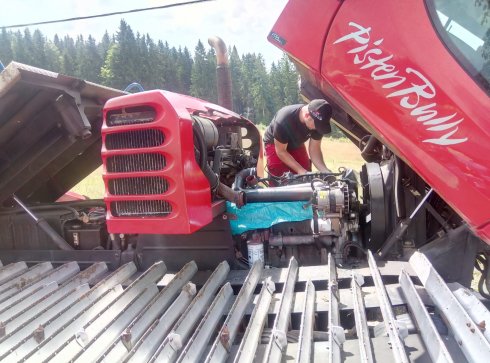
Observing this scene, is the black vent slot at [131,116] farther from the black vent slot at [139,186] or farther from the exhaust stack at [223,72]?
the exhaust stack at [223,72]

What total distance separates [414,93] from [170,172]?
1.38 metres

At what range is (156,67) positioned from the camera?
207 ft

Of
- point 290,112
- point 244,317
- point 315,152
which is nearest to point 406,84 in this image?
point 244,317

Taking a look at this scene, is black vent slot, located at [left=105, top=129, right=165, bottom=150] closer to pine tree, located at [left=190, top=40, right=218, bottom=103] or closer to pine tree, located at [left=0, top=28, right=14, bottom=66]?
pine tree, located at [left=190, top=40, right=218, bottom=103]

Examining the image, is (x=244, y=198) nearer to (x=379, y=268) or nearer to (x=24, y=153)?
(x=379, y=268)

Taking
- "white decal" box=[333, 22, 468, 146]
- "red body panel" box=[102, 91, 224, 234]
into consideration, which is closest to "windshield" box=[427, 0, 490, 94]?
"white decal" box=[333, 22, 468, 146]

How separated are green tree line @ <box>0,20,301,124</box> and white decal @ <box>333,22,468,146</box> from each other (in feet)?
180

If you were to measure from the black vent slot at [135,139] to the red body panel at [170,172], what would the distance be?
0.12 ft

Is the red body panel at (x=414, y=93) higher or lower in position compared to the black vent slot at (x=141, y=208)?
higher

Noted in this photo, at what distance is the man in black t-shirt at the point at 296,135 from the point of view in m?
4.01

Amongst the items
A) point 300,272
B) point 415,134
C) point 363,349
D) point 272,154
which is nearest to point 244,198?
point 300,272

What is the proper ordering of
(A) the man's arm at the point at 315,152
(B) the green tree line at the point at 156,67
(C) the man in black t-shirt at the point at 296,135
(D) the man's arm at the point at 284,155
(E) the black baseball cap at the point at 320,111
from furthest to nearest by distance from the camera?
(B) the green tree line at the point at 156,67 < (A) the man's arm at the point at 315,152 < (D) the man's arm at the point at 284,155 < (C) the man in black t-shirt at the point at 296,135 < (E) the black baseball cap at the point at 320,111

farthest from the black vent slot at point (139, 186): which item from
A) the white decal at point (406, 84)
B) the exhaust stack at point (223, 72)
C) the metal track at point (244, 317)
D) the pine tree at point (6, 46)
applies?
the pine tree at point (6, 46)

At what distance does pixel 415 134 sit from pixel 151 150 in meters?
1.45
